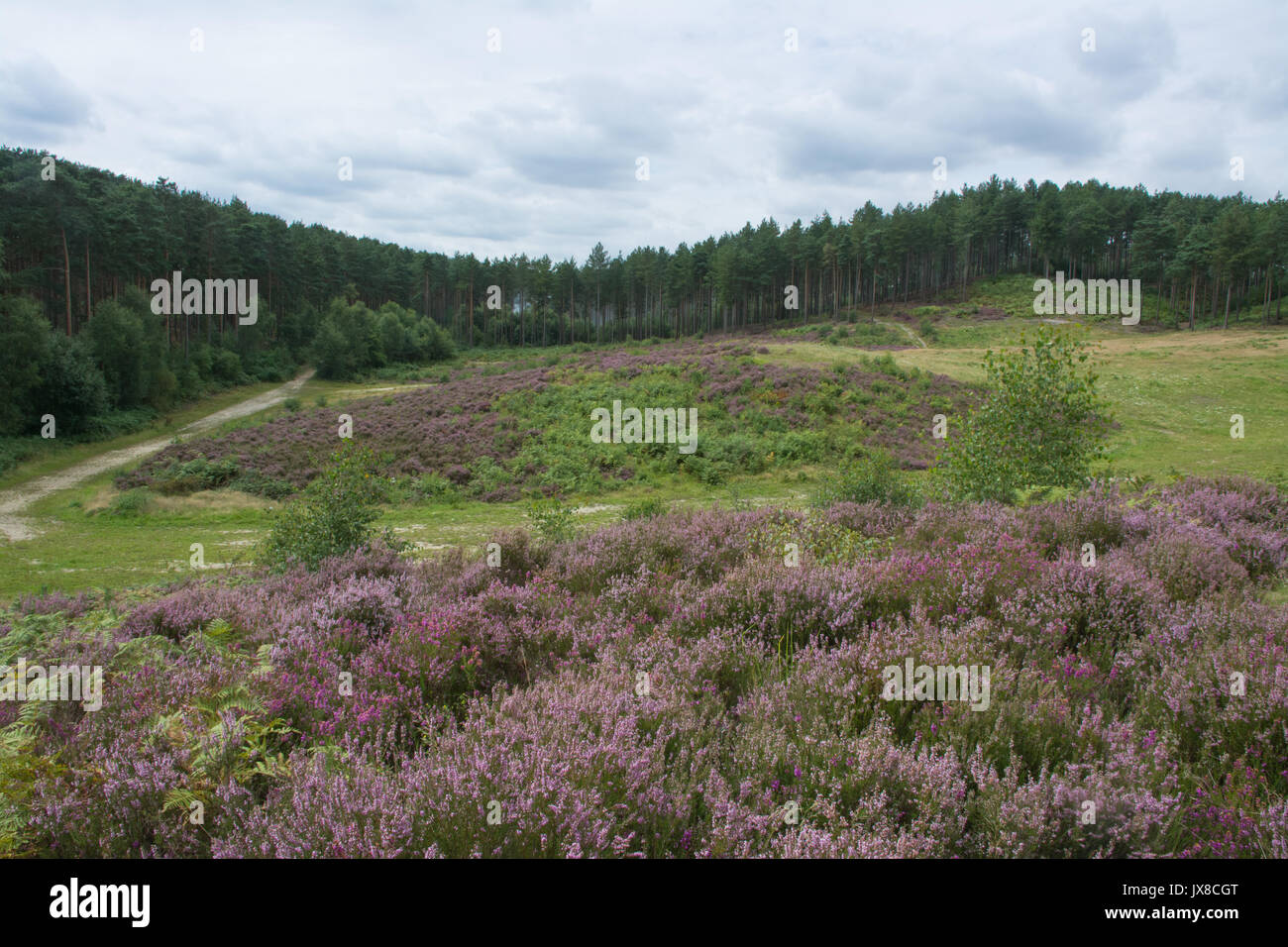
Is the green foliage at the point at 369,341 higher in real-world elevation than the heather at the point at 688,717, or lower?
higher

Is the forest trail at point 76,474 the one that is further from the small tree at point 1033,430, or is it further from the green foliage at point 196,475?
the small tree at point 1033,430

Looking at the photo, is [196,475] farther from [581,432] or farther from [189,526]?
[581,432]

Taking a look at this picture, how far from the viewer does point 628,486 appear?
81.9ft

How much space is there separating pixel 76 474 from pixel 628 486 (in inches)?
1021

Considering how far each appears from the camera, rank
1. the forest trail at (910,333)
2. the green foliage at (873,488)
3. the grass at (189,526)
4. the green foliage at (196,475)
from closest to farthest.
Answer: the green foliage at (873,488)
the grass at (189,526)
the green foliage at (196,475)
the forest trail at (910,333)

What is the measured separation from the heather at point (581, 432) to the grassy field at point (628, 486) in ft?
4.69

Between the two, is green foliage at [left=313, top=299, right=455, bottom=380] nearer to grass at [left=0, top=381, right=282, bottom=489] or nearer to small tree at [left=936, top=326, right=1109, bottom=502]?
grass at [left=0, top=381, right=282, bottom=489]

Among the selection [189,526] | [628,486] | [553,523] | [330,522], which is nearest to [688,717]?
[330,522]

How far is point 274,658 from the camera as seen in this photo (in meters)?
5.04

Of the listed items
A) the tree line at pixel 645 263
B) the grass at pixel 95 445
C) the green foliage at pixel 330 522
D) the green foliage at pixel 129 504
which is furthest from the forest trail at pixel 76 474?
the green foliage at pixel 330 522

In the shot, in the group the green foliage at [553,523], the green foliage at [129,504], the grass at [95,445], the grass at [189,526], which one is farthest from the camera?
the grass at [95,445]

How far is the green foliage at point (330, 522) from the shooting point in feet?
31.5

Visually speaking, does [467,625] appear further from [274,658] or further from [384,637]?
[274,658]

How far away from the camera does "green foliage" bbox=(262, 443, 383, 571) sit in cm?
959
